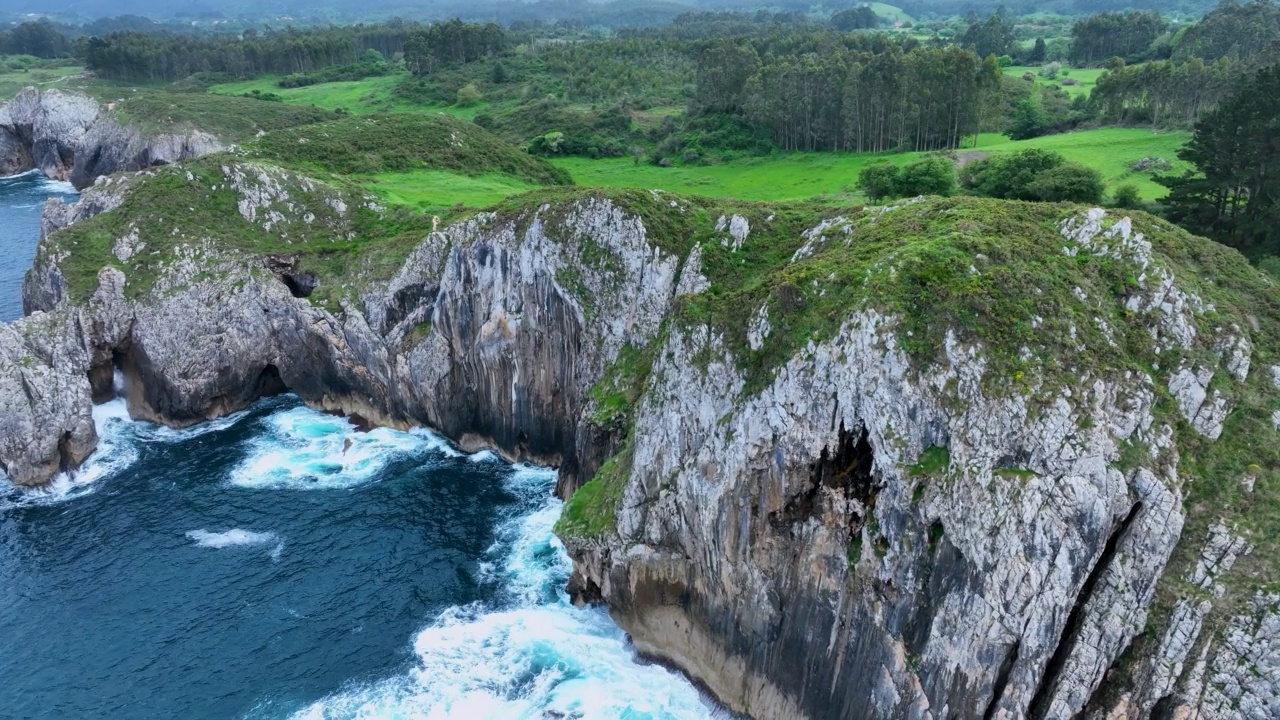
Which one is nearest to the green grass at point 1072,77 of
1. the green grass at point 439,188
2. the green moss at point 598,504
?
the green grass at point 439,188

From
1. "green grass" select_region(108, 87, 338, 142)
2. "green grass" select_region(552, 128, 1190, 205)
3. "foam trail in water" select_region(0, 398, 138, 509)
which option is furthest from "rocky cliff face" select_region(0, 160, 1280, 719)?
"green grass" select_region(108, 87, 338, 142)

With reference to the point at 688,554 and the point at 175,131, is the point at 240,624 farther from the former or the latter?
the point at 175,131

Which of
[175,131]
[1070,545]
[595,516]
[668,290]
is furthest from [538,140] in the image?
[1070,545]

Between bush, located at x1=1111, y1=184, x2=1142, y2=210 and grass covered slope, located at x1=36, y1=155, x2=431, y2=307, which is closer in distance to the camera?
bush, located at x1=1111, y1=184, x2=1142, y2=210

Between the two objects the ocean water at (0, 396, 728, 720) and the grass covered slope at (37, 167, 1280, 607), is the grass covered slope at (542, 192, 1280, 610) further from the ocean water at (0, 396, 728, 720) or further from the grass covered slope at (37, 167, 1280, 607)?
the ocean water at (0, 396, 728, 720)

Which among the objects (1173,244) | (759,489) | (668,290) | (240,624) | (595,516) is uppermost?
(1173,244)
